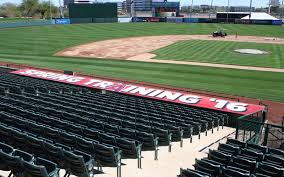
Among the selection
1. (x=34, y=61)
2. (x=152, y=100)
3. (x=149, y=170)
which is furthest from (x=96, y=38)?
(x=149, y=170)

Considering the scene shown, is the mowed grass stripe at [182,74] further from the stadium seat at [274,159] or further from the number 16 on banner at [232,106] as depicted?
the stadium seat at [274,159]

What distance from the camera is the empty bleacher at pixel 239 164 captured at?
7.68 m

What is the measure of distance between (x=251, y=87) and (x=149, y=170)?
20872mm

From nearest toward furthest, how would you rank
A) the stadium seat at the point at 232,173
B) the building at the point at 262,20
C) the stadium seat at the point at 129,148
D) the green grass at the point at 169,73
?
the stadium seat at the point at 232,173
the stadium seat at the point at 129,148
the green grass at the point at 169,73
the building at the point at 262,20

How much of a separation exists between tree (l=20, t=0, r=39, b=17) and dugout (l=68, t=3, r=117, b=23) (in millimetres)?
73339

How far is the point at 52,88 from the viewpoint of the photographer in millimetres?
21578

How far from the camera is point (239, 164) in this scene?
8.67m

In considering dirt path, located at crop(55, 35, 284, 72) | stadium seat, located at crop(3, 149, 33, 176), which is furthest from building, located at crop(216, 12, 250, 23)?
stadium seat, located at crop(3, 149, 33, 176)

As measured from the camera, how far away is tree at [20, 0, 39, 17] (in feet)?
539

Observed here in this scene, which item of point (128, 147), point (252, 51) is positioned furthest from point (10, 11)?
point (128, 147)

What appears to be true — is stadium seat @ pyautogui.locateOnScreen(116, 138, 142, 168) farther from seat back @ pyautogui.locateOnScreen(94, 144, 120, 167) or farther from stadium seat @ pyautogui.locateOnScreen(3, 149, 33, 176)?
stadium seat @ pyautogui.locateOnScreen(3, 149, 33, 176)

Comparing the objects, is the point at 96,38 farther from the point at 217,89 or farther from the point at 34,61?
the point at 217,89

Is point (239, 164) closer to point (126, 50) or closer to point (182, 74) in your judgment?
point (182, 74)

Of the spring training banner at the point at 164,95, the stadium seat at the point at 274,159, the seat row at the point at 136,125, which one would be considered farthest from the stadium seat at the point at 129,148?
the spring training banner at the point at 164,95
